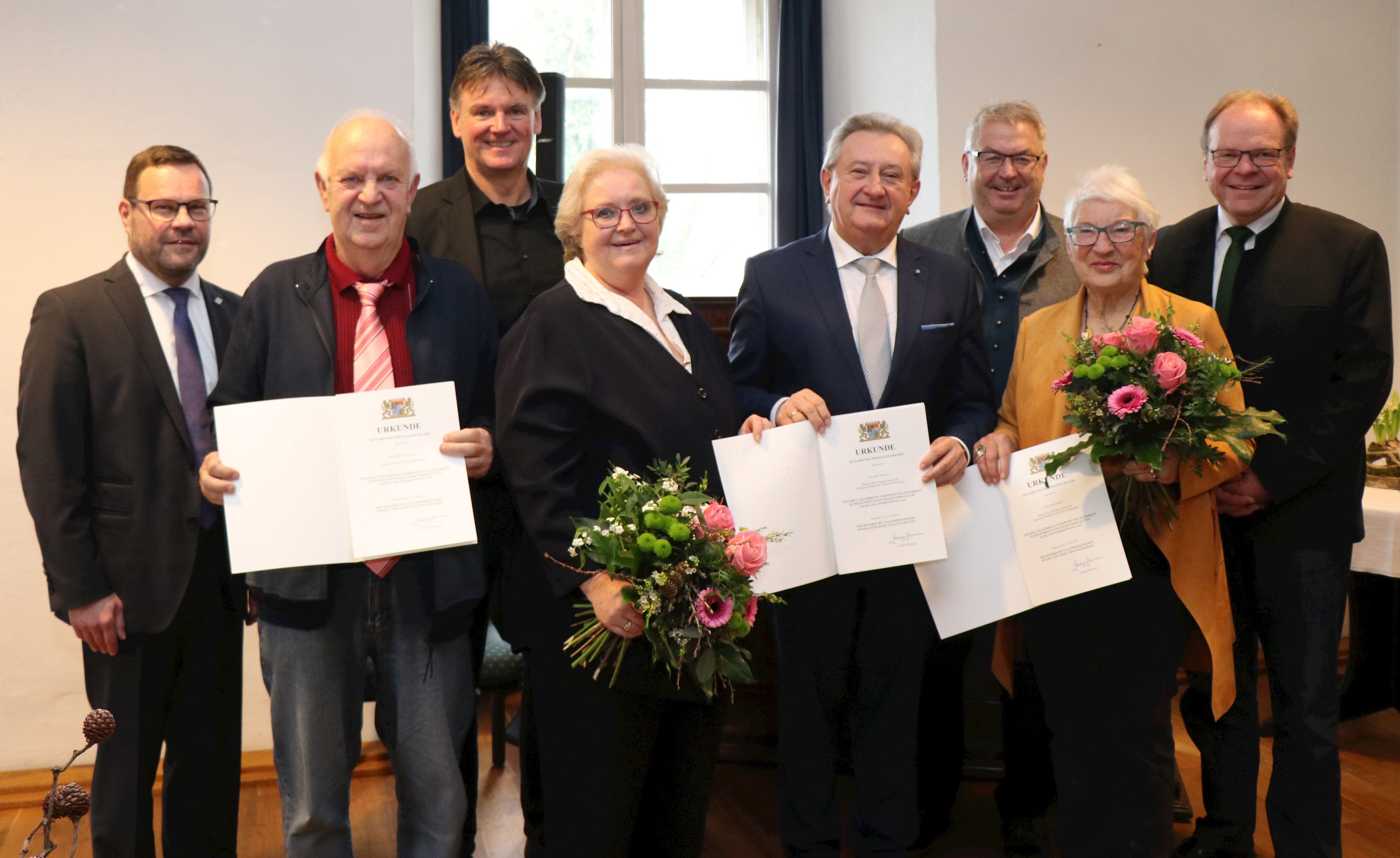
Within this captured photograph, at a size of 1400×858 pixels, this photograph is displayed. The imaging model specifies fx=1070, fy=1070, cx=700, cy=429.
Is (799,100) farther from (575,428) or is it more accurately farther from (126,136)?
(575,428)

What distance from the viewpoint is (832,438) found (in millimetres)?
2398

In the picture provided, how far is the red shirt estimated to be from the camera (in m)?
2.26

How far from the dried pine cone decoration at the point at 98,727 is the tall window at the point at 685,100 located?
5.44 metres

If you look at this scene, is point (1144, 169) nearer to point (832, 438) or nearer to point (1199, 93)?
point (1199, 93)

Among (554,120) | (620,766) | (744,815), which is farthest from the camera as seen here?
(554,120)

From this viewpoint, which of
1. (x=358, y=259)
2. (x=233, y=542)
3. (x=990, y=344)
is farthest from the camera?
(x=990, y=344)

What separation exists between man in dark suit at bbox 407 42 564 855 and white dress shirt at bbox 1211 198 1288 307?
1801mm

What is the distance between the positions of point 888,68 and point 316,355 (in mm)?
4045

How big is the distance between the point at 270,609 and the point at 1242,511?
2.34 metres

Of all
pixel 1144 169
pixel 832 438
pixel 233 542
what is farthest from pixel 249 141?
pixel 1144 169

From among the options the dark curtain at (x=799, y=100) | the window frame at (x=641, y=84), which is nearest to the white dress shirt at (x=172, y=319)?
the window frame at (x=641, y=84)

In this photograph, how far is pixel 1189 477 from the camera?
262cm

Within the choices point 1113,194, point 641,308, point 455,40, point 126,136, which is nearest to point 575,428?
point 641,308

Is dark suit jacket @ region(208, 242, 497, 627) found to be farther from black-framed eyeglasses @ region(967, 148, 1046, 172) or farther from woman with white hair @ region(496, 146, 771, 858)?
black-framed eyeglasses @ region(967, 148, 1046, 172)
